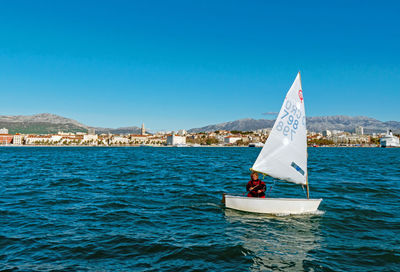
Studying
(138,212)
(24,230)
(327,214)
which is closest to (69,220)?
(24,230)

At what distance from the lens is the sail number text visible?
13.5 m

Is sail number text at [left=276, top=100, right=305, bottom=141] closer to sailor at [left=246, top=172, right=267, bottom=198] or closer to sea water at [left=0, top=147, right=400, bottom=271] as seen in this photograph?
sailor at [left=246, top=172, right=267, bottom=198]

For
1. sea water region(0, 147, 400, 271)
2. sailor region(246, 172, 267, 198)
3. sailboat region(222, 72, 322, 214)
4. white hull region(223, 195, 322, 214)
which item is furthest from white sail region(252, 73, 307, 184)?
sea water region(0, 147, 400, 271)

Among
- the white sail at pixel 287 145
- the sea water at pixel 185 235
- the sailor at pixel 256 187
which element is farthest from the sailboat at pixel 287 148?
the sea water at pixel 185 235

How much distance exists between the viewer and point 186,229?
36.8 feet

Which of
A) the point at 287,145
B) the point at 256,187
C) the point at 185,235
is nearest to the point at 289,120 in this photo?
the point at 287,145

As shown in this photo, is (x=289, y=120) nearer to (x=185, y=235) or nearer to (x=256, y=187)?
(x=256, y=187)

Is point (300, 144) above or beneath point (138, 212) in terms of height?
above

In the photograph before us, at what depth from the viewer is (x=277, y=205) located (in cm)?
1287

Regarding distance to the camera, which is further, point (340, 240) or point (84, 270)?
point (340, 240)

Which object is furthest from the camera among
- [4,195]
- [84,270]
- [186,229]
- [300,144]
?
[4,195]

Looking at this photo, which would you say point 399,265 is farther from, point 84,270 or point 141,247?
point 84,270

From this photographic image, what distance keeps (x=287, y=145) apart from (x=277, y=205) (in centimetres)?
270

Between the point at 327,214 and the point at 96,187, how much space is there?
1522 centimetres
